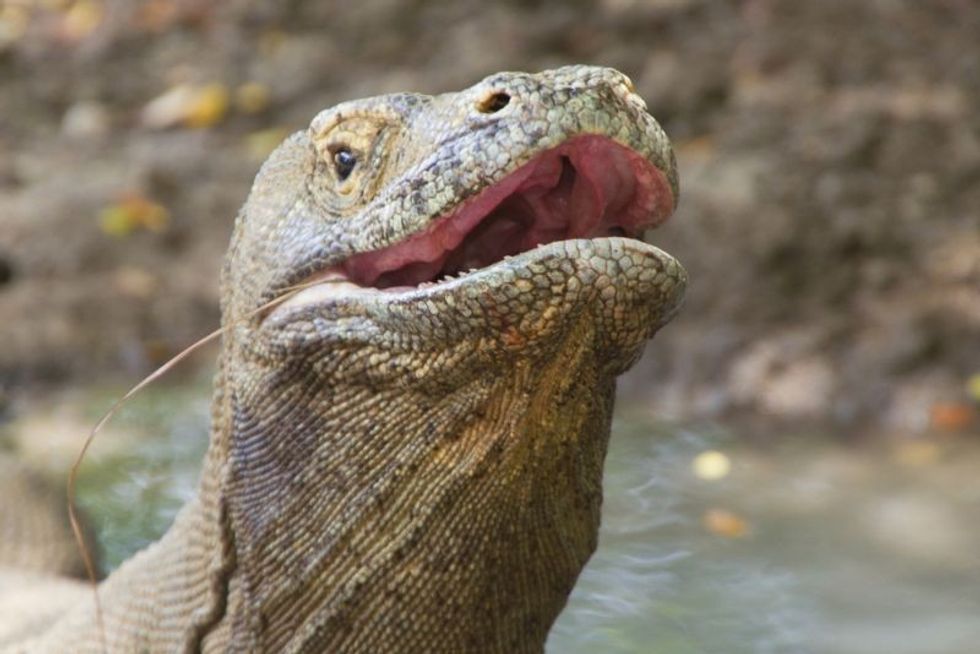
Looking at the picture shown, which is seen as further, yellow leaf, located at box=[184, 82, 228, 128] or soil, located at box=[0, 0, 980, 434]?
yellow leaf, located at box=[184, 82, 228, 128]

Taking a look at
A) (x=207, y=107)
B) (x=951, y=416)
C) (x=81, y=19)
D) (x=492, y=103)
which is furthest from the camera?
(x=81, y=19)

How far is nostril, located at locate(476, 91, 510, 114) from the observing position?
273 centimetres

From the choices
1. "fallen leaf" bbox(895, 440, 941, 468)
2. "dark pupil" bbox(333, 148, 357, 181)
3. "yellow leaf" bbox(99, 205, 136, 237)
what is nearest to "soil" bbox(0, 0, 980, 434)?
"yellow leaf" bbox(99, 205, 136, 237)

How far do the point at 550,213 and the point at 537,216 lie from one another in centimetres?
2

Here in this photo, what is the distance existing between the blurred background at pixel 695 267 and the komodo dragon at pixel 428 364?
75.2 inches

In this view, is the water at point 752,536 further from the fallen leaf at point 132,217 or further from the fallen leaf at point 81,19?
the fallen leaf at point 81,19

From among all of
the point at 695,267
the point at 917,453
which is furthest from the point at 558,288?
the point at 695,267

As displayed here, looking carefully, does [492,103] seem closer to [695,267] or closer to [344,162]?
[344,162]

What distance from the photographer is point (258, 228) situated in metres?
3.31

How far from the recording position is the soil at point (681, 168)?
23.4 ft

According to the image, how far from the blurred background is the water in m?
0.01

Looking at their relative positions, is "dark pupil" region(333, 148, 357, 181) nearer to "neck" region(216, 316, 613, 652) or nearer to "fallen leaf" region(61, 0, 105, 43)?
"neck" region(216, 316, 613, 652)

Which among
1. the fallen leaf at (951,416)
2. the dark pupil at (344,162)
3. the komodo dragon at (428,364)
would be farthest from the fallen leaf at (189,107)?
the dark pupil at (344,162)

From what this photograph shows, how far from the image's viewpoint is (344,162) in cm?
312
